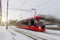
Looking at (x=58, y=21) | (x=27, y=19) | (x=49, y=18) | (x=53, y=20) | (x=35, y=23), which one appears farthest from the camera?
(x=27, y=19)

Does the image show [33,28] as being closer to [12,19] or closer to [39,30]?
[39,30]

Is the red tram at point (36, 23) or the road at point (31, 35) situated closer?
the road at point (31, 35)

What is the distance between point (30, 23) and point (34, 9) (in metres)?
1.36

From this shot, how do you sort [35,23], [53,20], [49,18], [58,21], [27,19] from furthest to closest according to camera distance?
[27,19]
[35,23]
[49,18]
[53,20]
[58,21]

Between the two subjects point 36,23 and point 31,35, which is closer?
point 31,35

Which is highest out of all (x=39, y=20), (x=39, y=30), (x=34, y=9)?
(x=34, y=9)

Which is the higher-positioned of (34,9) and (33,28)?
(34,9)

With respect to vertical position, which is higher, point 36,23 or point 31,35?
point 36,23

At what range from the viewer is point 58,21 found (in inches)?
254

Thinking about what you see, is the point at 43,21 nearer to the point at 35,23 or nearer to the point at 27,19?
the point at 35,23

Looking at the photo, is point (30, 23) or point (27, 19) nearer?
point (30, 23)

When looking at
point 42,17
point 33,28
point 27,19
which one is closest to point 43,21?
point 42,17

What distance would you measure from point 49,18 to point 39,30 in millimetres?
814

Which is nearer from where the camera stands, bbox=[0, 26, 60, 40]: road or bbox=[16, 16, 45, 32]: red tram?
bbox=[0, 26, 60, 40]: road
